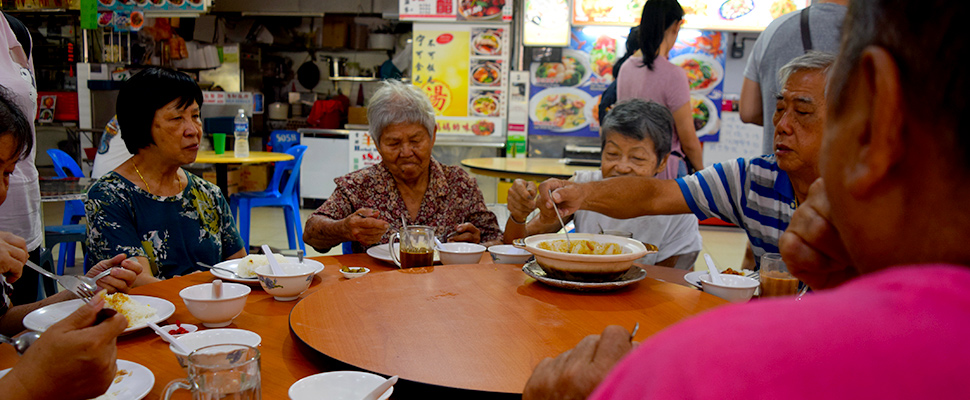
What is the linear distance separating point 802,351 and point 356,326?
102 cm

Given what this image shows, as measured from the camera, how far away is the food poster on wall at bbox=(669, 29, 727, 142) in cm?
693

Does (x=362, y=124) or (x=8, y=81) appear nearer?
(x=8, y=81)

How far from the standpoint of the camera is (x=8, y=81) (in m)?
2.26

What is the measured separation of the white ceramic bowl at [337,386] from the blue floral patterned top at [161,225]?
56.7 inches

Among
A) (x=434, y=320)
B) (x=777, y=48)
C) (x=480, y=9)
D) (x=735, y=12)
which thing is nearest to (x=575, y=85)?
(x=480, y=9)

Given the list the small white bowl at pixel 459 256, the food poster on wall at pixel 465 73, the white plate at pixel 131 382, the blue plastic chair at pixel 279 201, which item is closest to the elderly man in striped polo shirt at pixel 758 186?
the small white bowl at pixel 459 256

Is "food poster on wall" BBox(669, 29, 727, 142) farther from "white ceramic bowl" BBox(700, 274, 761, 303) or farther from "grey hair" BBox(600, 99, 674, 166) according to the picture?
"white ceramic bowl" BBox(700, 274, 761, 303)

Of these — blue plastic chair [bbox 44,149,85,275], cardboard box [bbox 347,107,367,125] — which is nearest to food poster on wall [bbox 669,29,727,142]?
cardboard box [bbox 347,107,367,125]

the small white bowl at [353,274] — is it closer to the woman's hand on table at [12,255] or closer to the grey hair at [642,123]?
the woman's hand on table at [12,255]

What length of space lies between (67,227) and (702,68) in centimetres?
648

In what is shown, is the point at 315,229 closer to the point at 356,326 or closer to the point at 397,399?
the point at 356,326

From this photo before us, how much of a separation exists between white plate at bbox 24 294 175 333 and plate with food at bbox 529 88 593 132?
5955 mm

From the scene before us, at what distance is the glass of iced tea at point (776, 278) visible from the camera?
1388 mm

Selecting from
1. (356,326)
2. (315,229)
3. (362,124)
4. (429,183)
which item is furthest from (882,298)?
(362,124)
